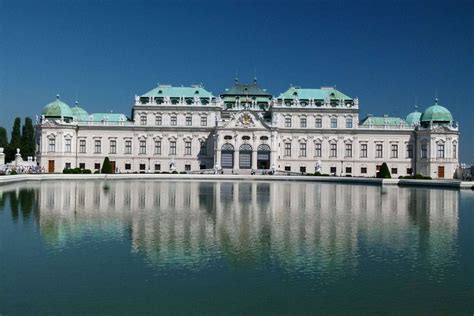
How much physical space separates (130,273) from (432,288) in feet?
26.4

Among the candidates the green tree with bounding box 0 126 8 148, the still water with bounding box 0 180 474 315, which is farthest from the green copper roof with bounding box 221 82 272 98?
the still water with bounding box 0 180 474 315

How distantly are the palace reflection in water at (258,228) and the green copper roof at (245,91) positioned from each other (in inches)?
2068

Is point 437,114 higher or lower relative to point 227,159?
higher

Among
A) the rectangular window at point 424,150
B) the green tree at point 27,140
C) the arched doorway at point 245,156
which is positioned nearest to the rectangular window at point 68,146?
the green tree at point 27,140

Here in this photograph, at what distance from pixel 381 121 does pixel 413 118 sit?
777cm

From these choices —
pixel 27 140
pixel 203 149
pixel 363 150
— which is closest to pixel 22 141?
pixel 27 140

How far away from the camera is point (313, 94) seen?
83.1 meters

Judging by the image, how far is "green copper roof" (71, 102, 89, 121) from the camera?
85.0 metres

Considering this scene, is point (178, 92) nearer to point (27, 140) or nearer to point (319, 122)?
point (319, 122)

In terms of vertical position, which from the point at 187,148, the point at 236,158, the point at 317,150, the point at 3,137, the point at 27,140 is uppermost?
the point at 3,137

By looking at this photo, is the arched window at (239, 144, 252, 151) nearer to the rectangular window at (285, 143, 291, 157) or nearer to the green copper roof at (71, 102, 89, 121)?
the rectangular window at (285, 143, 291, 157)

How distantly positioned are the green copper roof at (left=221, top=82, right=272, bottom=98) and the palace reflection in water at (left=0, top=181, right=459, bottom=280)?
52.5m

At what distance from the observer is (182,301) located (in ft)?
40.8

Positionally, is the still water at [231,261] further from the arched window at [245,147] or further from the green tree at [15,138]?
the green tree at [15,138]
